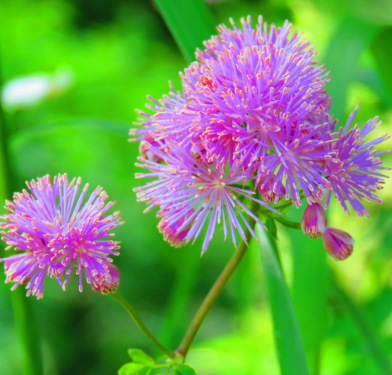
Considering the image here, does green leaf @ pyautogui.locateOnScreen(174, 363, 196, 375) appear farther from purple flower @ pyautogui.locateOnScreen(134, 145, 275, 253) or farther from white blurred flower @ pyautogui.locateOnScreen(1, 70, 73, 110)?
white blurred flower @ pyautogui.locateOnScreen(1, 70, 73, 110)

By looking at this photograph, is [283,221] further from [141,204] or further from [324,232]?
[141,204]

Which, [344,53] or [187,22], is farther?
[344,53]

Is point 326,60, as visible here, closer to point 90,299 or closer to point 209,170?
point 209,170

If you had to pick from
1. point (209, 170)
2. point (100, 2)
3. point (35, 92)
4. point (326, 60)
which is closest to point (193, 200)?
point (209, 170)

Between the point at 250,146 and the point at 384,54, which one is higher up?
the point at 384,54

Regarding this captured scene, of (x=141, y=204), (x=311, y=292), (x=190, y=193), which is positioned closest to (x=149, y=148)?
(x=190, y=193)
